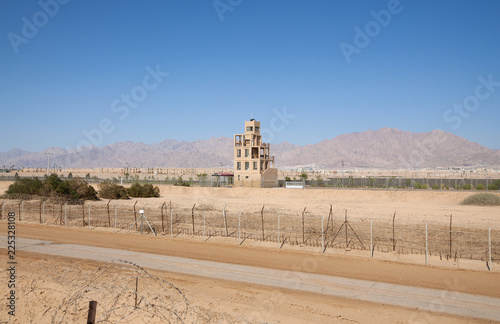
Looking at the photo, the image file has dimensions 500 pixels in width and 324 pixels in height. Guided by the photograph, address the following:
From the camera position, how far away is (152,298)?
1517 cm

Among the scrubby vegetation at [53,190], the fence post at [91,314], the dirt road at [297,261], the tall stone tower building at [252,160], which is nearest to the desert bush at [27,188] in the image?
the scrubby vegetation at [53,190]

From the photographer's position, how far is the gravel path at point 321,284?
15492 mm

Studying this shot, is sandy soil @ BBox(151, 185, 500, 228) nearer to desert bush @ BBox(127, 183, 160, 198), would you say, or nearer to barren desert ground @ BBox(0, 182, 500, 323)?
desert bush @ BBox(127, 183, 160, 198)

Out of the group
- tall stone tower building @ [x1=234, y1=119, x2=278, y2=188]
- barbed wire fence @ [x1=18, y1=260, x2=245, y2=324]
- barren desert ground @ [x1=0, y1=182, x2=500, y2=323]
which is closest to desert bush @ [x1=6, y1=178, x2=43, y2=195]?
barren desert ground @ [x1=0, y1=182, x2=500, y2=323]

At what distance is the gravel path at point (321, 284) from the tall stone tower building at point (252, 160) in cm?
5729

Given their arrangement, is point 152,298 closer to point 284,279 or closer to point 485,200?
point 284,279

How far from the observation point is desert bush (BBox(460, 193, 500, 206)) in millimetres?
50594

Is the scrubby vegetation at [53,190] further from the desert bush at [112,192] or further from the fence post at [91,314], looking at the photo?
the fence post at [91,314]

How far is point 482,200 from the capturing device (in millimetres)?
51031

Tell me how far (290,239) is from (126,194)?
4274cm

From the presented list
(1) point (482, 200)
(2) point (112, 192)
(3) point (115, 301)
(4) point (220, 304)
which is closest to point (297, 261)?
(4) point (220, 304)

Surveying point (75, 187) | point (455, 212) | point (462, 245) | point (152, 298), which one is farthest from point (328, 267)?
point (75, 187)

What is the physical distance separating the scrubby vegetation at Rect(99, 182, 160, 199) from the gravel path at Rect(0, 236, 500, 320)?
37.9 m

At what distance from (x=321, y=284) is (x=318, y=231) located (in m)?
15.1
